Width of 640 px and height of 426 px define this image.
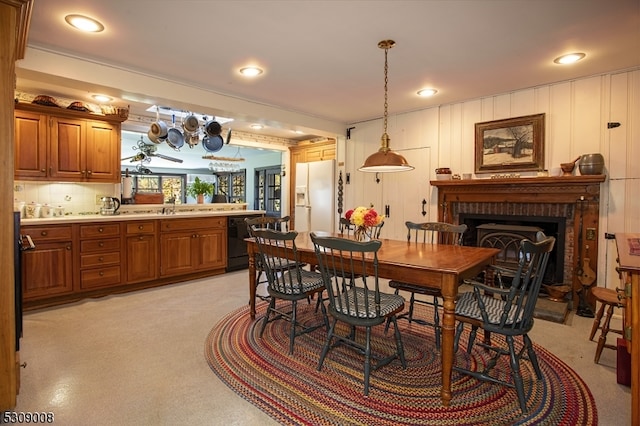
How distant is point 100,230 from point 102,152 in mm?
1051

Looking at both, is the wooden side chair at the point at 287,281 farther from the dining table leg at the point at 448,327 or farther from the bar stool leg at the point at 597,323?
the bar stool leg at the point at 597,323

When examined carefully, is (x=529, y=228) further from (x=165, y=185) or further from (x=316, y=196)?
(x=165, y=185)

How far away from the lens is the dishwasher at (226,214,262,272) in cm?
498

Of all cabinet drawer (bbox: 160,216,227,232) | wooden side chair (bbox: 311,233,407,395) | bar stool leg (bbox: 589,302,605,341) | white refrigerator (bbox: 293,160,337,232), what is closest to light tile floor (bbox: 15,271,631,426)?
bar stool leg (bbox: 589,302,605,341)

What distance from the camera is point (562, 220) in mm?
3512

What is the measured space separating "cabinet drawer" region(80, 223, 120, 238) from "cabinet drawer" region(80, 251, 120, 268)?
217mm

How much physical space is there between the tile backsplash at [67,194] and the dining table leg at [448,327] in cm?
441

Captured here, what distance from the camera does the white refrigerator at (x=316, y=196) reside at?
5.68 meters

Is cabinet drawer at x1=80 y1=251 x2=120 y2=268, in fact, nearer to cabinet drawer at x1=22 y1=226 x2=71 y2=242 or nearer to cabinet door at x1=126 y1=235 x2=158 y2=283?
cabinet door at x1=126 y1=235 x2=158 y2=283

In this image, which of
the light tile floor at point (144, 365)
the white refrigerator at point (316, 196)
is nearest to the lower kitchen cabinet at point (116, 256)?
the light tile floor at point (144, 365)

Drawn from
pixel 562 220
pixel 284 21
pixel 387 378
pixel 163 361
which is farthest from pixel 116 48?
pixel 562 220

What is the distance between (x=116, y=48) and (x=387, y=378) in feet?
10.6

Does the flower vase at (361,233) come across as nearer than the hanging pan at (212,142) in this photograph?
Yes

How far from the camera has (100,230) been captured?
3.75 metres
